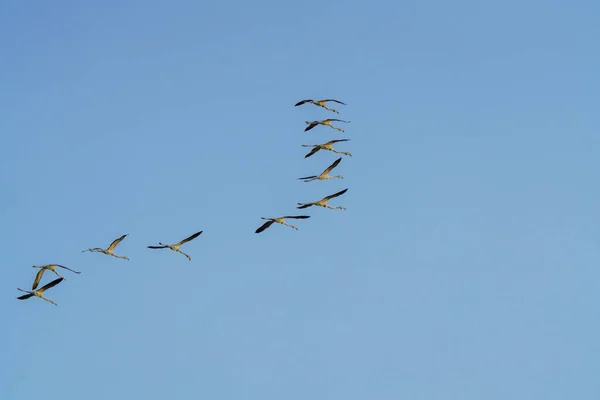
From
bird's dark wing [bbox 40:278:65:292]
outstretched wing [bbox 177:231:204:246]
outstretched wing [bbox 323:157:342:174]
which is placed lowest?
bird's dark wing [bbox 40:278:65:292]

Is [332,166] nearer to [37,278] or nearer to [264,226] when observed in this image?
[264,226]

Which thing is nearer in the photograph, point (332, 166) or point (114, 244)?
point (114, 244)

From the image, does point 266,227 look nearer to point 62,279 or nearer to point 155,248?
point 155,248

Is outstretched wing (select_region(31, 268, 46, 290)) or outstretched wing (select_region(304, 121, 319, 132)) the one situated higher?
outstretched wing (select_region(304, 121, 319, 132))

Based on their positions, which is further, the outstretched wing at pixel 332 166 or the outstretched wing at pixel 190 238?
the outstretched wing at pixel 332 166

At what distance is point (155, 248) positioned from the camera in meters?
74.5

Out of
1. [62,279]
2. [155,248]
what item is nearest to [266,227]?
[155,248]

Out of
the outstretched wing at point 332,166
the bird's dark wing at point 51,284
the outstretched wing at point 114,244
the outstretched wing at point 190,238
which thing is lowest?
the bird's dark wing at point 51,284

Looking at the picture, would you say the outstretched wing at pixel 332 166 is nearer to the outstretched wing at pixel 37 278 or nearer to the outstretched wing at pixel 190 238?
the outstretched wing at pixel 190 238

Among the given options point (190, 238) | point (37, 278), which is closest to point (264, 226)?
point (190, 238)

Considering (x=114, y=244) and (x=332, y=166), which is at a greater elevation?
(x=332, y=166)

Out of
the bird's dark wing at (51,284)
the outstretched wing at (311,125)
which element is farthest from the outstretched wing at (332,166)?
the bird's dark wing at (51,284)

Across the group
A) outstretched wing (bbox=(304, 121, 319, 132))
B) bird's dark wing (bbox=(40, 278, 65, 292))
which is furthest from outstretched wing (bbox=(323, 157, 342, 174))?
bird's dark wing (bbox=(40, 278, 65, 292))

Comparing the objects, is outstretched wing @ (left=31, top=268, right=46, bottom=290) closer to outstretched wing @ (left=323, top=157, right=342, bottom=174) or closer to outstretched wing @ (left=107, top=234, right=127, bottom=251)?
outstretched wing @ (left=107, top=234, right=127, bottom=251)
